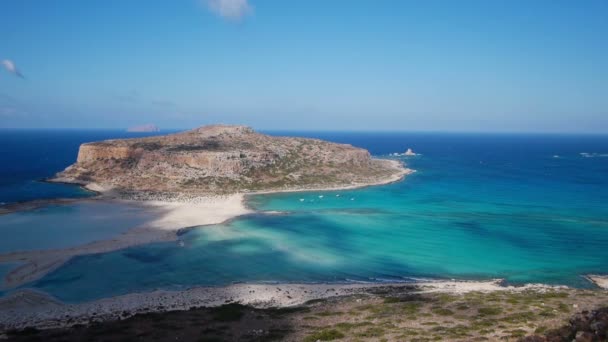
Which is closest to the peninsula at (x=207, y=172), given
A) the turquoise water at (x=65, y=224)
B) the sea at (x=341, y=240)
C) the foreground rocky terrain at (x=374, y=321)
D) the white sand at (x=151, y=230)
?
the white sand at (x=151, y=230)

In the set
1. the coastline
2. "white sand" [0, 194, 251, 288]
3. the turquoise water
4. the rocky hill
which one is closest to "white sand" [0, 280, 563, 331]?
"white sand" [0, 194, 251, 288]

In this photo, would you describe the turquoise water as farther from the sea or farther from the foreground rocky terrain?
the foreground rocky terrain

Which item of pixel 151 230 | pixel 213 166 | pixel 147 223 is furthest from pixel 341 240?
pixel 213 166

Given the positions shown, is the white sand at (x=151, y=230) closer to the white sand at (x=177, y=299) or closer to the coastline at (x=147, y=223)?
the coastline at (x=147, y=223)

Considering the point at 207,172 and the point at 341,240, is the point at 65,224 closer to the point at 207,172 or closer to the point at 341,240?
the point at 207,172

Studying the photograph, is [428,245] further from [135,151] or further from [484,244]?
[135,151]

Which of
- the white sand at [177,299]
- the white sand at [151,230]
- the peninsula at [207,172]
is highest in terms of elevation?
the peninsula at [207,172]

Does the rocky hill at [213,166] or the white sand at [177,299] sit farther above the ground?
the rocky hill at [213,166]
